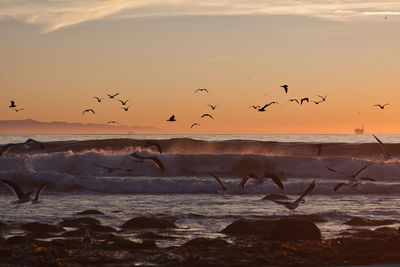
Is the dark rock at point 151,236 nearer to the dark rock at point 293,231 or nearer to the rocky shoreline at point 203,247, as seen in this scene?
the rocky shoreline at point 203,247

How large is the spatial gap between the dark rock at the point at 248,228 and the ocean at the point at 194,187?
0.44 metres

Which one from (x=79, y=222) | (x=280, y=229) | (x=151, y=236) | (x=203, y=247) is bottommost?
(x=203, y=247)

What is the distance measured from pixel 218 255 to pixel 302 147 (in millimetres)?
54601

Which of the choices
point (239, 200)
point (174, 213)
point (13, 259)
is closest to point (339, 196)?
point (239, 200)

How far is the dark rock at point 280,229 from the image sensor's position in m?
18.9

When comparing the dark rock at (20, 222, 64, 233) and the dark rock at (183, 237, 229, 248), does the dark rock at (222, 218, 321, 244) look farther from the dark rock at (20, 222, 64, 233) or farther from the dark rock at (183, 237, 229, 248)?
the dark rock at (20, 222, 64, 233)

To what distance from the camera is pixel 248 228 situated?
19859 millimetres

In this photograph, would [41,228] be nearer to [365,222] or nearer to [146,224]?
[146,224]

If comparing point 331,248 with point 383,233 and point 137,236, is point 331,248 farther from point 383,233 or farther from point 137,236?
point 137,236

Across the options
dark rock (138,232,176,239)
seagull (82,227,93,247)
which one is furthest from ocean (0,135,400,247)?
seagull (82,227,93,247)

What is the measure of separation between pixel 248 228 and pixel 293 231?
1491 millimetres

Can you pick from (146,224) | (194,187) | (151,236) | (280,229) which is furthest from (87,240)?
(194,187)

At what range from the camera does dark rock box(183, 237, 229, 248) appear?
17.6 m

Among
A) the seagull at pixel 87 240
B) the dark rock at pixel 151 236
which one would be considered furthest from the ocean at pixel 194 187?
the seagull at pixel 87 240
